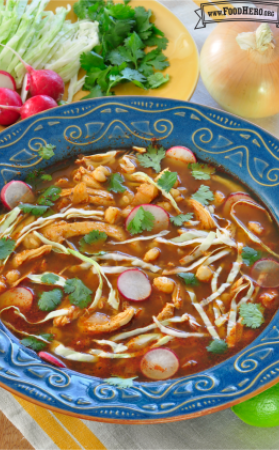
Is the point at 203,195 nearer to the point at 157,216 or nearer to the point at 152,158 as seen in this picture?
the point at 157,216

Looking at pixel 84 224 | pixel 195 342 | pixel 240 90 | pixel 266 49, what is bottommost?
pixel 195 342

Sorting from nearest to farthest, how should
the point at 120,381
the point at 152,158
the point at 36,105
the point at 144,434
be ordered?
the point at 120,381
the point at 144,434
the point at 152,158
the point at 36,105

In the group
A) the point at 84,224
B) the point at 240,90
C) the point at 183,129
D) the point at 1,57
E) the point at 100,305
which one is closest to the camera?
the point at 100,305

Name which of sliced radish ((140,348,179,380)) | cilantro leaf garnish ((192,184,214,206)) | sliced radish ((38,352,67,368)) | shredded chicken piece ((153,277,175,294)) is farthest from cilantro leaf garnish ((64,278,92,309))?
cilantro leaf garnish ((192,184,214,206))

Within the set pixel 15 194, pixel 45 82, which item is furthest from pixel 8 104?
pixel 15 194

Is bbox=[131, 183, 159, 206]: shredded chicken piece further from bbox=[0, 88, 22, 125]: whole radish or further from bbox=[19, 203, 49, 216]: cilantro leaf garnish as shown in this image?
bbox=[0, 88, 22, 125]: whole radish

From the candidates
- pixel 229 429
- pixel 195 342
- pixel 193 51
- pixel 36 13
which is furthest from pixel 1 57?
pixel 229 429

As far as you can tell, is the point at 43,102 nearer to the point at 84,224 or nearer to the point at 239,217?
the point at 84,224
